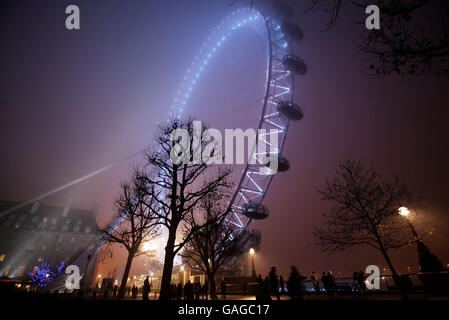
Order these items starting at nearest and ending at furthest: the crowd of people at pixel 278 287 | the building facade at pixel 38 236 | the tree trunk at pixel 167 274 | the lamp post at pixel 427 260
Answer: the crowd of people at pixel 278 287 < the tree trunk at pixel 167 274 < the lamp post at pixel 427 260 < the building facade at pixel 38 236

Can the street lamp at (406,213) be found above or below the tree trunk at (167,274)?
above

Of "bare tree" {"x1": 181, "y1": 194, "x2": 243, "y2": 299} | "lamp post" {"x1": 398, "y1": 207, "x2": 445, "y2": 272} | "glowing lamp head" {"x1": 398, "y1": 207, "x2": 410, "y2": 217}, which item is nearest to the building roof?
"bare tree" {"x1": 181, "y1": 194, "x2": 243, "y2": 299}

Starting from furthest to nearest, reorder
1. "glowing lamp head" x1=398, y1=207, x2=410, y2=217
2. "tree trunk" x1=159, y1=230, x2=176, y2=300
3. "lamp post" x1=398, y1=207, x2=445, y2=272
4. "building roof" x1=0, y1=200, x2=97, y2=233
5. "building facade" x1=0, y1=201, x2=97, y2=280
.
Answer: "building roof" x1=0, y1=200, x2=97, y2=233 < "building facade" x1=0, y1=201, x2=97, y2=280 < "lamp post" x1=398, y1=207, x2=445, y2=272 < "glowing lamp head" x1=398, y1=207, x2=410, y2=217 < "tree trunk" x1=159, y1=230, x2=176, y2=300

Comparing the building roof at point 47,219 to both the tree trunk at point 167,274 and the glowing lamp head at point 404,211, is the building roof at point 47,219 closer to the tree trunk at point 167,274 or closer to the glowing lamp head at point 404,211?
the tree trunk at point 167,274

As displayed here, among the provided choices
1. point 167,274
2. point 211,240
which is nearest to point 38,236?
point 211,240

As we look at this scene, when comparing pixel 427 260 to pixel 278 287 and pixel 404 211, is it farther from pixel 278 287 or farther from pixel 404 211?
pixel 278 287

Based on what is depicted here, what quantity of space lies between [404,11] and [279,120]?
24.3 metres

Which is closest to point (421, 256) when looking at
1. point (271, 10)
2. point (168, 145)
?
point (168, 145)

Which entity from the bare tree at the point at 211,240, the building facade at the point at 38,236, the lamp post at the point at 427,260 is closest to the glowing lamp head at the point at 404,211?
the lamp post at the point at 427,260

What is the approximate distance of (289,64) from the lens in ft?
99.0

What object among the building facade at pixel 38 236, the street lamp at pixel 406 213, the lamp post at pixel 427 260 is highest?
the building facade at pixel 38 236

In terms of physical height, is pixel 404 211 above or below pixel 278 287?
above

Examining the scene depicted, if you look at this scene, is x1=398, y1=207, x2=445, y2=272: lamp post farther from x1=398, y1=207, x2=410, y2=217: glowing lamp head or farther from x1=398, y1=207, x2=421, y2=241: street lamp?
x1=398, y1=207, x2=410, y2=217: glowing lamp head

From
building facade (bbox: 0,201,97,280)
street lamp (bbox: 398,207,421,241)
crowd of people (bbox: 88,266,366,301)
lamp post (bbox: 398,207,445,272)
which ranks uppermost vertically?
building facade (bbox: 0,201,97,280)
